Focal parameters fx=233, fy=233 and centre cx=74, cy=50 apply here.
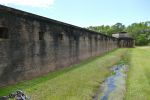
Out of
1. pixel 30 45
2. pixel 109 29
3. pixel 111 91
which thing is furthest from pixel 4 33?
pixel 109 29

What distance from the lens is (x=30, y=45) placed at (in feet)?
36.2

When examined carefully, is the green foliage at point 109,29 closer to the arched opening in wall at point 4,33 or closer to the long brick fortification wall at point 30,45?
the long brick fortification wall at point 30,45

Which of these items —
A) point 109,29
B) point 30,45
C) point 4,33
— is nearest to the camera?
point 4,33

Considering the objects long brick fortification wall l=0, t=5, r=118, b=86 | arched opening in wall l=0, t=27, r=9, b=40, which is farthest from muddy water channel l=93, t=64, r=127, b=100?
arched opening in wall l=0, t=27, r=9, b=40

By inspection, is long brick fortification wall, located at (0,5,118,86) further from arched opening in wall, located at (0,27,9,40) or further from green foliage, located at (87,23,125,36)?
green foliage, located at (87,23,125,36)

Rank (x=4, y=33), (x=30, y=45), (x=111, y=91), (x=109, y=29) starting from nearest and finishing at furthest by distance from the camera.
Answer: (x=4, y=33) → (x=111, y=91) → (x=30, y=45) → (x=109, y=29)

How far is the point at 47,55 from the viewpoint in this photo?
42.5ft

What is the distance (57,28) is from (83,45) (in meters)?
7.01

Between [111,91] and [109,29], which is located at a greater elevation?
[109,29]

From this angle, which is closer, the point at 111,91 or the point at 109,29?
the point at 111,91

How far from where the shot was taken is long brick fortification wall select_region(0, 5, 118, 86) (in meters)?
9.27

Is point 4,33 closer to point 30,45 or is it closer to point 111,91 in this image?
point 30,45

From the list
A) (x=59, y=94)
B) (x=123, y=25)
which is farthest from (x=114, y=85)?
(x=123, y=25)

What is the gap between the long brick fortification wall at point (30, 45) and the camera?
9.27 m
